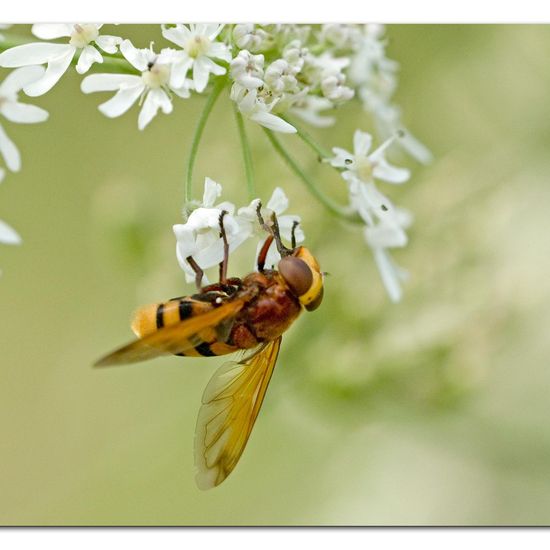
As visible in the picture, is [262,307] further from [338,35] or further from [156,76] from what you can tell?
[338,35]

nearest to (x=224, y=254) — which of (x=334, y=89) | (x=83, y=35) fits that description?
(x=334, y=89)

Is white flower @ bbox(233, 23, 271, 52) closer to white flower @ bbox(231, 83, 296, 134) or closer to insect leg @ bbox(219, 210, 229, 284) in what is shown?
white flower @ bbox(231, 83, 296, 134)

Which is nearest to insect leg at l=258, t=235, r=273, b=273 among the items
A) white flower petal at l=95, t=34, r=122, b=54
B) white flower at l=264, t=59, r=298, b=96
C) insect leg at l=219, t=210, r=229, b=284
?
insect leg at l=219, t=210, r=229, b=284

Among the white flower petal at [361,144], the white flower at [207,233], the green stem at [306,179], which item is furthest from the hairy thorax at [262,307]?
the white flower petal at [361,144]
